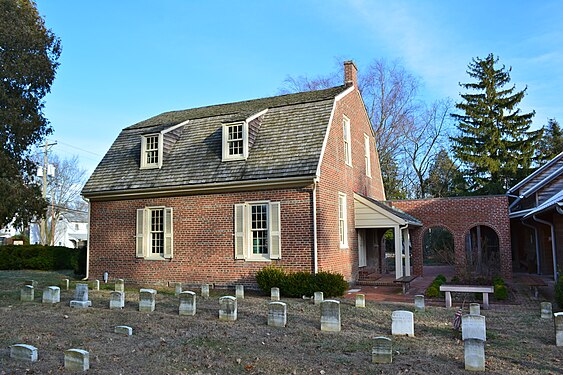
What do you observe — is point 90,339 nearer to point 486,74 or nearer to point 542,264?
point 542,264

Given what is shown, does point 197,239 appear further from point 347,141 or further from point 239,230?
point 347,141

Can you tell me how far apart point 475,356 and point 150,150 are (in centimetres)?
1488

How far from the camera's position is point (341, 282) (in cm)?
1415

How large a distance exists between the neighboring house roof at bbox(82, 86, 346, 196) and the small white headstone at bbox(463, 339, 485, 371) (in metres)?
8.55

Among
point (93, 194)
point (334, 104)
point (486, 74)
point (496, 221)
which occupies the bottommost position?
point (496, 221)

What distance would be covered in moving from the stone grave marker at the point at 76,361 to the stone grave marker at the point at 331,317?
14.7ft

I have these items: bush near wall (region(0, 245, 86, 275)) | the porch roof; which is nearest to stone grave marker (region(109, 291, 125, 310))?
the porch roof

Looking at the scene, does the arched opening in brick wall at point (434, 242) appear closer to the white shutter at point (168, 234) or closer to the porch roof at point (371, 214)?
the porch roof at point (371, 214)

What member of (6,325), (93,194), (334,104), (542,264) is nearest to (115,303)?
(6,325)

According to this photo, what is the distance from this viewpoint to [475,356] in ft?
21.7

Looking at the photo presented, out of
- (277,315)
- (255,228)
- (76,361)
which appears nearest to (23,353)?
(76,361)

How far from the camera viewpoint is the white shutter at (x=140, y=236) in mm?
17656

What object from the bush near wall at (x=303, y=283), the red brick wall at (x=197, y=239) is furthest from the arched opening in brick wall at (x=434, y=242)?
the bush near wall at (x=303, y=283)

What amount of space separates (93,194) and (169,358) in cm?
1292
